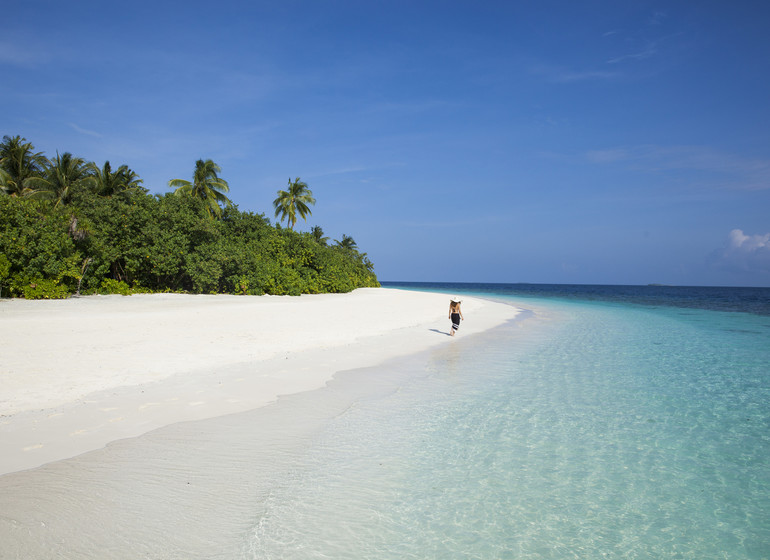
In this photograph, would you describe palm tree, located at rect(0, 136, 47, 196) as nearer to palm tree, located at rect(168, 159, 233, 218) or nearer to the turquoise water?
palm tree, located at rect(168, 159, 233, 218)

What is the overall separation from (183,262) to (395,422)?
21.3 metres

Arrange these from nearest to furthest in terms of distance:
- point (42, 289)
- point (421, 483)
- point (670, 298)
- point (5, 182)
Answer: point (421, 483) → point (42, 289) → point (5, 182) → point (670, 298)

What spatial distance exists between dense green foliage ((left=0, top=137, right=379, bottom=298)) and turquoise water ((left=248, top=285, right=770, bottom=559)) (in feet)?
57.1

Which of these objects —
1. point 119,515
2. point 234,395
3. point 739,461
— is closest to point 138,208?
point 234,395

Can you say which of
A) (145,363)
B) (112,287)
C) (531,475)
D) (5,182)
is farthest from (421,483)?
(5,182)

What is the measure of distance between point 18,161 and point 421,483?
4526 cm

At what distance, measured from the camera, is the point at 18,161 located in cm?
3559

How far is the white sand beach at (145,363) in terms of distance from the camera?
5.49m

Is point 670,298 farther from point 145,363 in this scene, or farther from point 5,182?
point 5,182

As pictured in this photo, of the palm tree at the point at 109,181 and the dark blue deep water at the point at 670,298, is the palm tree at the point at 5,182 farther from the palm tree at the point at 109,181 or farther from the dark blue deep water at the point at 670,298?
the dark blue deep water at the point at 670,298

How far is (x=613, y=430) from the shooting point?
6.35m

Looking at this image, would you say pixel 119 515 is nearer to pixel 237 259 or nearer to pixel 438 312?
pixel 438 312

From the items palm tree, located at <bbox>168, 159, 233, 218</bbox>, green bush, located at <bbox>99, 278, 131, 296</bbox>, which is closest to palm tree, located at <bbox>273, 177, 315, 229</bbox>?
palm tree, located at <bbox>168, 159, 233, 218</bbox>

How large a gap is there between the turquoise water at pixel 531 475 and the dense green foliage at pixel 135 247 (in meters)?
17.4
